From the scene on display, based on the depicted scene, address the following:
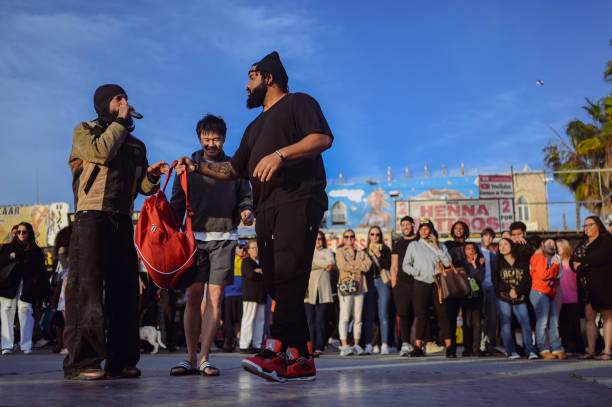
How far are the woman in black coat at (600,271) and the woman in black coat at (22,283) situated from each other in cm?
874

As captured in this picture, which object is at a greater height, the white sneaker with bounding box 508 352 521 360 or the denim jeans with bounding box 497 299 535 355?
the denim jeans with bounding box 497 299 535 355

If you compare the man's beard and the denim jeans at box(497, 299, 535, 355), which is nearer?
the man's beard

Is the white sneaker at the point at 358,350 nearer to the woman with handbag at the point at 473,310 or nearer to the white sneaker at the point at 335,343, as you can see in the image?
the woman with handbag at the point at 473,310

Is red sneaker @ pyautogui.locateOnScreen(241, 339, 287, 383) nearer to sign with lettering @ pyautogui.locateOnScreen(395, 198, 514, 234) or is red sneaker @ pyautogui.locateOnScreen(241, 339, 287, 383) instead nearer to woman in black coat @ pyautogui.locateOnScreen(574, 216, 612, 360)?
woman in black coat @ pyautogui.locateOnScreen(574, 216, 612, 360)

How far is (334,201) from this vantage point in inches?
2060

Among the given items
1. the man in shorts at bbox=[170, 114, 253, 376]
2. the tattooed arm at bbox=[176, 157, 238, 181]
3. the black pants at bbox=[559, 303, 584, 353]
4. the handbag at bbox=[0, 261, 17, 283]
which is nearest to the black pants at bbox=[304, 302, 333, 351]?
the black pants at bbox=[559, 303, 584, 353]

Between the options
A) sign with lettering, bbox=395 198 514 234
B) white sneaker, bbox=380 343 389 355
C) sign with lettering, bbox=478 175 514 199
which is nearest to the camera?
white sneaker, bbox=380 343 389 355

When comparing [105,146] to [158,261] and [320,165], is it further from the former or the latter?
[320,165]

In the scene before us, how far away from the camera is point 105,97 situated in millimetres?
4363

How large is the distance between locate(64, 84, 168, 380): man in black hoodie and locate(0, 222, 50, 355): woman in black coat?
650 cm

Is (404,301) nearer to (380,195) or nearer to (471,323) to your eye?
(471,323)

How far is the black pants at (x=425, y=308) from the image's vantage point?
29.1 feet

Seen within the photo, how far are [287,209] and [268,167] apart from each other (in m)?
0.33

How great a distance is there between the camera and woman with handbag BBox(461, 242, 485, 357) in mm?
9320
